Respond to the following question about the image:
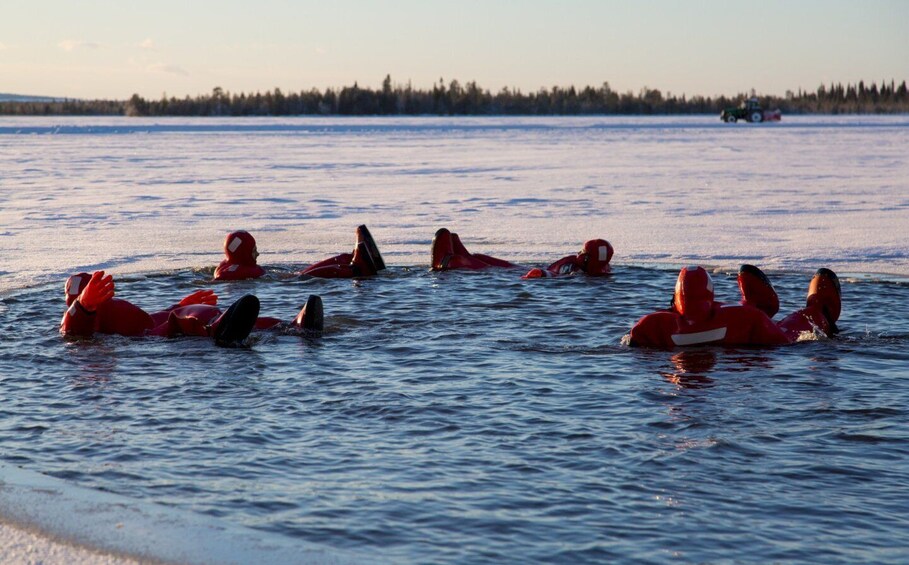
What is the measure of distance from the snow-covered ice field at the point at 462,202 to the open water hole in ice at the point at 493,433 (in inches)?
135

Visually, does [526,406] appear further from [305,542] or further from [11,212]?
[11,212]

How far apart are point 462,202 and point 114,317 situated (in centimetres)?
1020

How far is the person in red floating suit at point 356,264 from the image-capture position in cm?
1077

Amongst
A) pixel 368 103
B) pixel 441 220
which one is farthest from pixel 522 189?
pixel 368 103

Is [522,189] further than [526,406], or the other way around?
[522,189]

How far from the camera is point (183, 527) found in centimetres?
426

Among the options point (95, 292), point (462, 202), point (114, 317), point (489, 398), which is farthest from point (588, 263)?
point (462, 202)

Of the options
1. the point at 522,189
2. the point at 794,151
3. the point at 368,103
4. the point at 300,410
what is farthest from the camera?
the point at 368,103

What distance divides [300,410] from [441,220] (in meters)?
9.59

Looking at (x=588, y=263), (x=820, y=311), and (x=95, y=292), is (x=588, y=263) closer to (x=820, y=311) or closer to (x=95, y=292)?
(x=820, y=311)

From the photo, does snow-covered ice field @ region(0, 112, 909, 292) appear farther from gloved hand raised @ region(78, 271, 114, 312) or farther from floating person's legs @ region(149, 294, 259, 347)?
floating person's legs @ region(149, 294, 259, 347)

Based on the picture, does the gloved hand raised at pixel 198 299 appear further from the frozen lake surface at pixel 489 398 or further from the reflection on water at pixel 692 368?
the reflection on water at pixel 692 368

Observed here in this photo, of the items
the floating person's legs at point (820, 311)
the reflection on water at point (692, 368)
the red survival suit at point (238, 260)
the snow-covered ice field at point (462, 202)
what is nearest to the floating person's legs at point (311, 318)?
the reflection on water at point (692, 368)

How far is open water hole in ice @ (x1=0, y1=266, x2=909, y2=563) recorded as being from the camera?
441 cm
